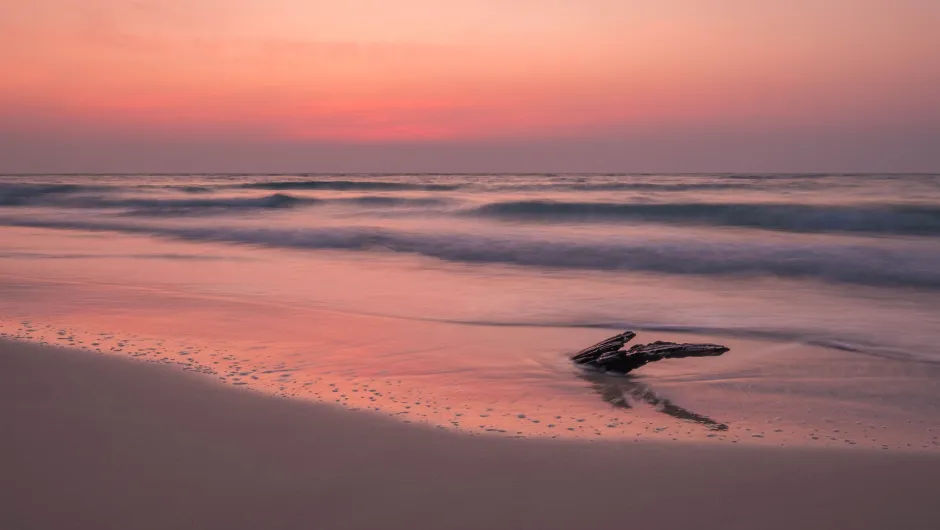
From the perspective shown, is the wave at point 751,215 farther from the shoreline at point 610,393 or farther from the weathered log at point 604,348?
the weathered log at point 604,348

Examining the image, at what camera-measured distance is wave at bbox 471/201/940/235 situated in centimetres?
1842

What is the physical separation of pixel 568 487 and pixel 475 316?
408 centimetres

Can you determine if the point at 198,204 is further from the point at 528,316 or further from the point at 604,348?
the point at 604,348

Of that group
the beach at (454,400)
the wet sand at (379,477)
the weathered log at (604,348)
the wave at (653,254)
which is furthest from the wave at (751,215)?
the wet sand at (379,477)

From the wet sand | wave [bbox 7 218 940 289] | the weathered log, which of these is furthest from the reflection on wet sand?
wave [bbox 7 218 940 289]

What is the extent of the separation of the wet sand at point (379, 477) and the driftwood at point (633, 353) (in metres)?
1.13

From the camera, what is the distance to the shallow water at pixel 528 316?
3855mm

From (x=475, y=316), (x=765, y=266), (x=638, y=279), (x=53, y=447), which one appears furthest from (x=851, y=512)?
(x=765, y=266)

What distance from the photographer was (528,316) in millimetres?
6891

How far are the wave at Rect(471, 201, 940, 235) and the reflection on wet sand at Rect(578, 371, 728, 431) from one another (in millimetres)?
15632

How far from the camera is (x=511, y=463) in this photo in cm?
299

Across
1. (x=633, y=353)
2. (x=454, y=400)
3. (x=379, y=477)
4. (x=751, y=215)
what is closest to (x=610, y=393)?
(x=633, y=353)

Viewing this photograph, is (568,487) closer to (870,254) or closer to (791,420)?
(791,420)

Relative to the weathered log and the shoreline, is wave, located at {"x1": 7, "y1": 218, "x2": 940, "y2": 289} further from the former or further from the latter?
the weathered log
